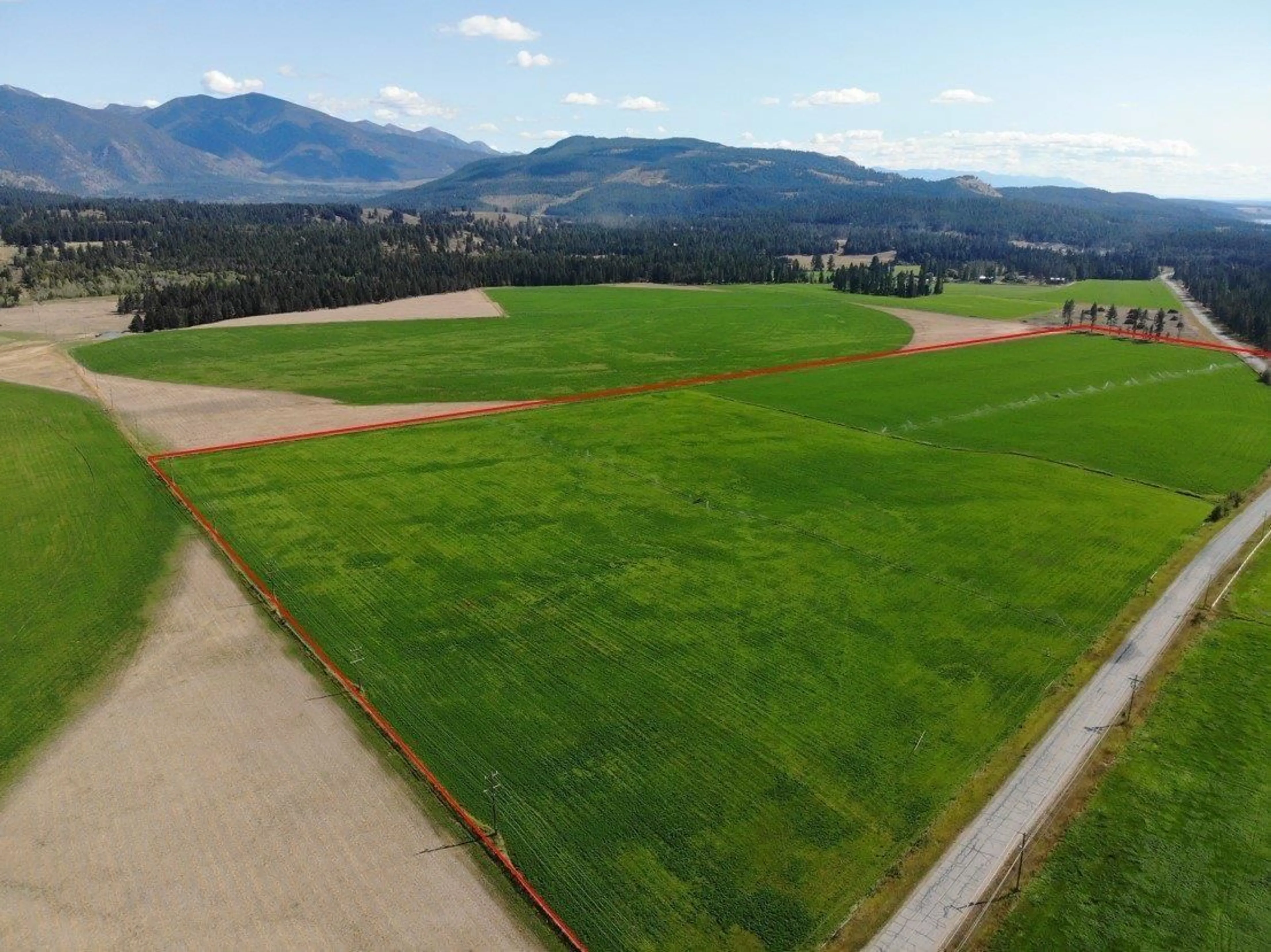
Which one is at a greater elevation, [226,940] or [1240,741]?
[1240,741]

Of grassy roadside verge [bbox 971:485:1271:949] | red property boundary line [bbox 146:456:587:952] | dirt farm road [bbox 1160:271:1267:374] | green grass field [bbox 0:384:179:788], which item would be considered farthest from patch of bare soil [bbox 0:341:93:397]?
dirt farm road [bbox 1160:271:1267:374]

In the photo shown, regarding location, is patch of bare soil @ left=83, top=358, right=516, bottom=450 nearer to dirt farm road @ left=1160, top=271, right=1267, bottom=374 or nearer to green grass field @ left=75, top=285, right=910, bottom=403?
green grass field @ left=75, top=285, right=910, bottom=403

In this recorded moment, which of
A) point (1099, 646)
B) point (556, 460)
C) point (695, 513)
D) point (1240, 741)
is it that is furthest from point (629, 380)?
point (1240, 741)

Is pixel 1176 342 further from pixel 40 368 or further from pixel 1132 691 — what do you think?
pixel 40 368

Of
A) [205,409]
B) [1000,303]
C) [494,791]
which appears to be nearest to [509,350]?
[205,409]

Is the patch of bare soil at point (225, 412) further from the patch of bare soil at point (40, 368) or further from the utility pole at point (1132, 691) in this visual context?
the utility pole at point (1132, 691)

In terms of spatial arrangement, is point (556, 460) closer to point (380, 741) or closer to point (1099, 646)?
point (380, 741)
